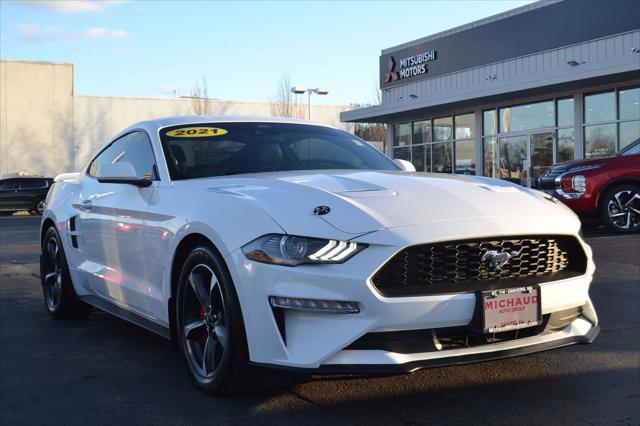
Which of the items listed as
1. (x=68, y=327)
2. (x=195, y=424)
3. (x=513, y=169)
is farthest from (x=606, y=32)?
(x=195, y=424)

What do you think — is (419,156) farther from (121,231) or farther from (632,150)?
(121,231)

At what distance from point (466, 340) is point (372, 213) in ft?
2.36

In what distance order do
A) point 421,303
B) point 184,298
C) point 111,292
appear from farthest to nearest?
1. point 111,292
2. point 184,298
3. point 421,303

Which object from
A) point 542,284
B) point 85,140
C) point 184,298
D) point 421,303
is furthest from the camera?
point 85,140


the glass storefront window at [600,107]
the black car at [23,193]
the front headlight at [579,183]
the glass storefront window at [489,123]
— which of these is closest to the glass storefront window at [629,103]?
the glass storefront window at [600,107]

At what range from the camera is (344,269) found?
3.11 metres

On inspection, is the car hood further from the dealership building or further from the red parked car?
the dealership building

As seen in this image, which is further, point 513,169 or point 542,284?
point 513,169

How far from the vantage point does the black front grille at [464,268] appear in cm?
318

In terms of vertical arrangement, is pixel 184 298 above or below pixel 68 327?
above

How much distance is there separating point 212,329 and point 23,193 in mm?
26800

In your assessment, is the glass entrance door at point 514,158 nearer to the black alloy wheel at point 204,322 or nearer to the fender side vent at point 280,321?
the black alloy wheel at point 204,322

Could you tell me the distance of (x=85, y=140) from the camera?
4350cm

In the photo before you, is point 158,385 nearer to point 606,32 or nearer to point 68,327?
point 68,327
